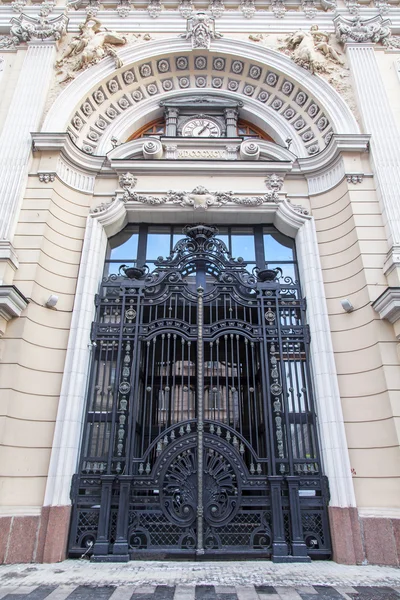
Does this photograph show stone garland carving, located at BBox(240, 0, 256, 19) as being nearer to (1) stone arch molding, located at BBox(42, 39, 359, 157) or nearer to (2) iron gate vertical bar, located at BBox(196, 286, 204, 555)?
(1) stone arch molding, located at BBox(42, 39, 359, 157)

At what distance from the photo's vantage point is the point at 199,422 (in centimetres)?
697

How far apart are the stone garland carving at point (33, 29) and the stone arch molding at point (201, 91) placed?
5.50 feet

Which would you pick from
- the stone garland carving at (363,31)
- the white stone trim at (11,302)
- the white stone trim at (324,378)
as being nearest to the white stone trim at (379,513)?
the white stone trim at (324,378)

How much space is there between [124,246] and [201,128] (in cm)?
436

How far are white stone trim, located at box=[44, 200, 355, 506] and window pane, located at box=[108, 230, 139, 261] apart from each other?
11.5 inches

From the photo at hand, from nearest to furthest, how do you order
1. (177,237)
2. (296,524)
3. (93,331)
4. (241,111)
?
1. (296,524)
2. (93,331)
3. (177,237)
4. (241,111)

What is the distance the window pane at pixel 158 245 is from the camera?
915 cm

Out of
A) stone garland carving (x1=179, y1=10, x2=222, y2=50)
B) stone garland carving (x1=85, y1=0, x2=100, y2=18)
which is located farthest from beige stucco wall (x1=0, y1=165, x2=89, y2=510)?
stone garland carving (x1=85, y1=0, x2=100, y2=18)

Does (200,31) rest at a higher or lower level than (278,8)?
lower

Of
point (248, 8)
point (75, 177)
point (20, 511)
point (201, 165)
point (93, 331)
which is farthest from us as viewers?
point (248, 8)

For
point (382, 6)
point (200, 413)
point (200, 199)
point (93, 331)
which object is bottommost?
point (200, 413)

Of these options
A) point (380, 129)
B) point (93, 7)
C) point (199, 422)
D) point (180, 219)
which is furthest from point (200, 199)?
point (93, 7)

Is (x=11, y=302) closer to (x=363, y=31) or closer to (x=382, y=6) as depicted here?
(x=363, y=31)

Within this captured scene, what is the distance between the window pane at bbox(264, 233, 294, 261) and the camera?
9.16m
